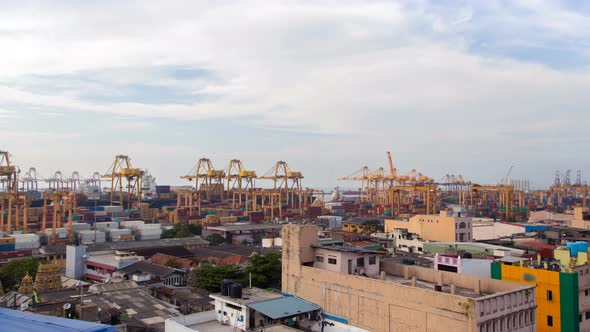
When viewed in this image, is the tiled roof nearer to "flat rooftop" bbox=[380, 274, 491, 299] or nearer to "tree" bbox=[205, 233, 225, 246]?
"tree" bbox=[205, 233, 225, 246]

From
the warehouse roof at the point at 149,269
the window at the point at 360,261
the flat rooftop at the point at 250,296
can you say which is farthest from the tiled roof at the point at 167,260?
the window at the point at 360,261

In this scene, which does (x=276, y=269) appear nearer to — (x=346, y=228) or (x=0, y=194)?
(x=346, y=228)

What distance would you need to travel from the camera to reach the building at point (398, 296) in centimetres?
1097

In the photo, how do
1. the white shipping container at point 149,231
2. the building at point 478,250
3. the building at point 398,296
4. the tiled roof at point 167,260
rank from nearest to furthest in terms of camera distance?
the building at point 398,296, the building at point 478,250, the tiled roof at point 167,260, the white shipping container at point 149,231

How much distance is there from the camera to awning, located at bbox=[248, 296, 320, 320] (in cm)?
1268

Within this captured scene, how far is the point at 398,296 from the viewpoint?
40.1 ft

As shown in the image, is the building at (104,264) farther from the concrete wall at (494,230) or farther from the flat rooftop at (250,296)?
the concrete wall at (494,230)

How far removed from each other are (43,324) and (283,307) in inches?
241

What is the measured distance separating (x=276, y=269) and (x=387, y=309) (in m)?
9.94

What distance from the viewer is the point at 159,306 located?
1631 centimetres

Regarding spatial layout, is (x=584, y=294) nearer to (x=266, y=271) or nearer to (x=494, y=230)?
(x=266, y=271)

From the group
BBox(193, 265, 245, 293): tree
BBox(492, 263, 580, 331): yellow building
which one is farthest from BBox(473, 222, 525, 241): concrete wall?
BBox(492, 263, 580, 331): yellow building

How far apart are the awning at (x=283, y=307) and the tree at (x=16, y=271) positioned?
16110 mm

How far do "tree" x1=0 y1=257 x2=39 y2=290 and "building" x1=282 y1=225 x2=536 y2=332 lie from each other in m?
15.8
